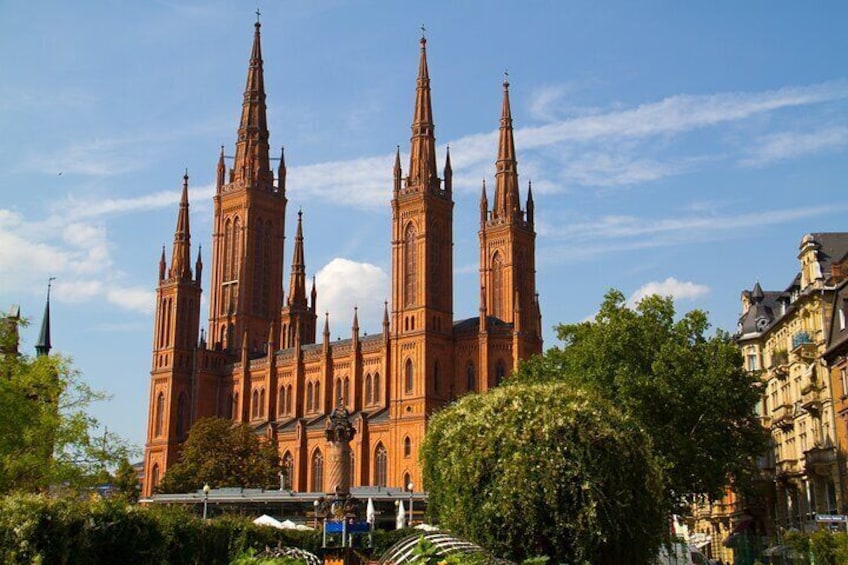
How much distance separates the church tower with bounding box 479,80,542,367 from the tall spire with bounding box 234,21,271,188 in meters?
28.8

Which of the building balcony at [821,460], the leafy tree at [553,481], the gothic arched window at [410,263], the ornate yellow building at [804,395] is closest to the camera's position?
the leafy tree at [553,481]

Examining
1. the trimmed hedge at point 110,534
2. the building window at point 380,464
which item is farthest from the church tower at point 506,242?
the trimmed hedge at point 110,534

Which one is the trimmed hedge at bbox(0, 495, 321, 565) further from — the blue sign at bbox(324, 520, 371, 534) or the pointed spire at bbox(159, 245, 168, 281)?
the pointed spire at bbox(159, 245, 168, 281)

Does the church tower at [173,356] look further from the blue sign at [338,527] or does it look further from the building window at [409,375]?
the blue sign at [338,527]

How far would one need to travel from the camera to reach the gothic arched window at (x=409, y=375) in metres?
95.6

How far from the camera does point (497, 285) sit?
111062 mm

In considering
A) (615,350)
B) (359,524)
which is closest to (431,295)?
(615,350)

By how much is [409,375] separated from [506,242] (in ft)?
71.4

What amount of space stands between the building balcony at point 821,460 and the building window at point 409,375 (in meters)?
50.9

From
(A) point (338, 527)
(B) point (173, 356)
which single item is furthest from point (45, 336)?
(A) point (338, 527)

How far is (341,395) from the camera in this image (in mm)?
103625

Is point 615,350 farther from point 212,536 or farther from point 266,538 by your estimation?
point 212,536

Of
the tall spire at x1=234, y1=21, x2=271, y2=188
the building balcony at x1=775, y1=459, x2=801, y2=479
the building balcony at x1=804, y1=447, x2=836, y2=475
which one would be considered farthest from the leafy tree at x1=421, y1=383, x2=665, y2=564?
the tall spire at x1=234, y1=21, x2=271, y2=188

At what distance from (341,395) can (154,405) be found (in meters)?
25.3
